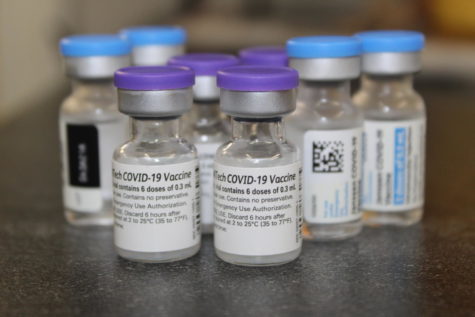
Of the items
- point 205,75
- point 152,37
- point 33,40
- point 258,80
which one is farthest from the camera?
point 33,40

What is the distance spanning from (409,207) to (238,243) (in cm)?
23

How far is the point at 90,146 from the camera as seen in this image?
0.90m

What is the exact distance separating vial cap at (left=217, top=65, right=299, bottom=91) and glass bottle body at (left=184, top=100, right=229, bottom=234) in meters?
0.10

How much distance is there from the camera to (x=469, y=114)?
4.76 feet

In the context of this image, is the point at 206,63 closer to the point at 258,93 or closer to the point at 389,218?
the point at 258,93

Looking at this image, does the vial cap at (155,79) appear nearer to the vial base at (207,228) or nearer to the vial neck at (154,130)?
the vial neck at (154,130)

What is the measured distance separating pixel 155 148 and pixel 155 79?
0.07 m

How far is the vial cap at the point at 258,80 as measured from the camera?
0.73 m

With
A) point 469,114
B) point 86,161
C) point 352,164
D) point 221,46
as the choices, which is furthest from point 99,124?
point 221,46

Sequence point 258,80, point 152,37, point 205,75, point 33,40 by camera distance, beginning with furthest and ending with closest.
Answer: point 33,40, point 152,37, point 205,75, point 258,80

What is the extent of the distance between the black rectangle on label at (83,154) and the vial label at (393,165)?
28 centimetres

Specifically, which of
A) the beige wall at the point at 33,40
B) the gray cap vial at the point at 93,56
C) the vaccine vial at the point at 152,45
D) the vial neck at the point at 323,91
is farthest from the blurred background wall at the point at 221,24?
the vial neck at the point at 323,91

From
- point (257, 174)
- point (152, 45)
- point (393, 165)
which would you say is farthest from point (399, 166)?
point (152, 45)

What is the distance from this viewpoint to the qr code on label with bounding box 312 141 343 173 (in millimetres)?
823
